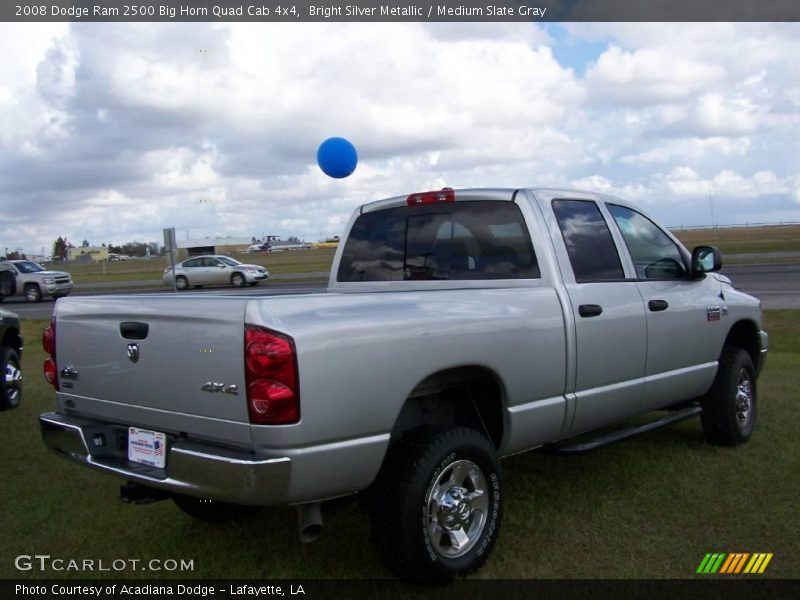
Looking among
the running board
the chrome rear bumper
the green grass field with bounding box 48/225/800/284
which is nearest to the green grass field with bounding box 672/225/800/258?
the green grass field with bounding box 48/225/800/284

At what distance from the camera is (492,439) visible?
409 centimetres

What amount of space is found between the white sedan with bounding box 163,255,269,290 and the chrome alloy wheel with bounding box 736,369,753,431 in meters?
29.0

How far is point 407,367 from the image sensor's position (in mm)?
3367

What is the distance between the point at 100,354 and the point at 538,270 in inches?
92.8

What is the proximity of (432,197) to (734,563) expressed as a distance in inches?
103

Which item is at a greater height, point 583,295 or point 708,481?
point 583,295

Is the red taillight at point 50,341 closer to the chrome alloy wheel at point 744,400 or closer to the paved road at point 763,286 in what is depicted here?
the chrome alloy wheel at point 744,400

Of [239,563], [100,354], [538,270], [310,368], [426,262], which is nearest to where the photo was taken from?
[310,368]

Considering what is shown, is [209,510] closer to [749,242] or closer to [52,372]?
[52,372]

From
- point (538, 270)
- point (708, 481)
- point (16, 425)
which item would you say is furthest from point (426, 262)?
point (16, 425)

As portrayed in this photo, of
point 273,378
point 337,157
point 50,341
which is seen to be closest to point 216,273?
point 337,157

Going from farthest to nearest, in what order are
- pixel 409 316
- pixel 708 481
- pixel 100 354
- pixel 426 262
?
pixel 708 481 → pixel 426 262 → pixel 100 354 → pixel 409 316

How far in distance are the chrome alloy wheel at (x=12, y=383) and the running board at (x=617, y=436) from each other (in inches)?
219

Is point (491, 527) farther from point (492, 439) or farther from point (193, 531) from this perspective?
point (193, 531)
